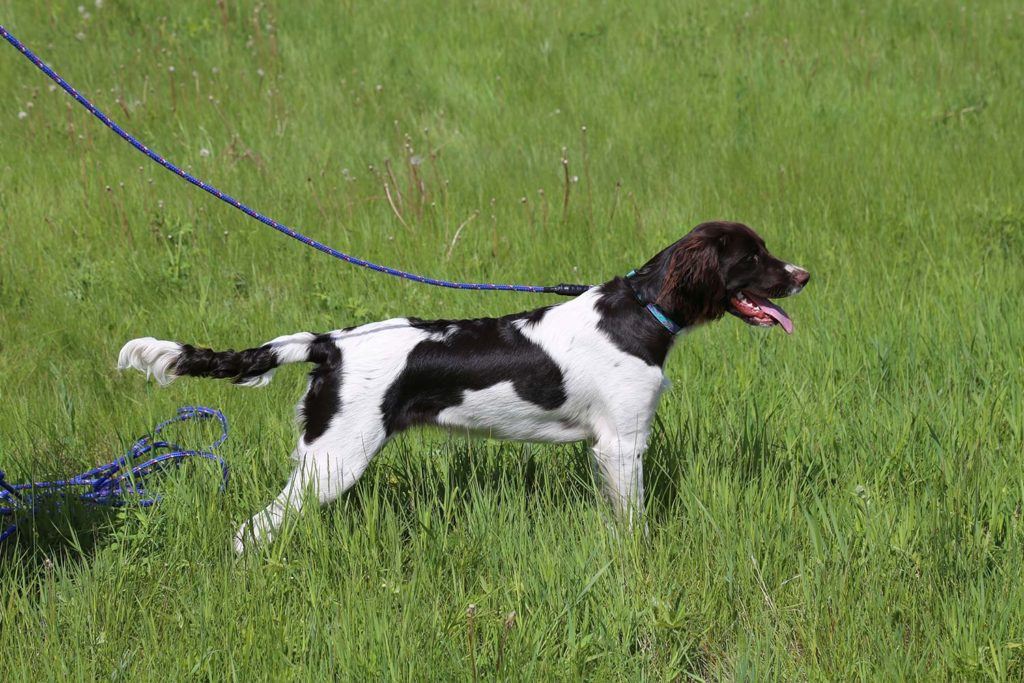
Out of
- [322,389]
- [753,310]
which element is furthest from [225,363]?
[753,310]

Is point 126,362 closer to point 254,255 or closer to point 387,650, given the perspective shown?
point 387,650

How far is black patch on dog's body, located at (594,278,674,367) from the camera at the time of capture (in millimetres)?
3473

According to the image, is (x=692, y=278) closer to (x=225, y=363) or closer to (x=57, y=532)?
(x=225, y=363)

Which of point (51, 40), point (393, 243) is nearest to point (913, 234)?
point (393, 243)

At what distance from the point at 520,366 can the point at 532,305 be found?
1890 mm

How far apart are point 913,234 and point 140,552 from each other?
15.5 ft

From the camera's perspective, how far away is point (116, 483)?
12.4ft

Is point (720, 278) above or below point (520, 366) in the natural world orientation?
above

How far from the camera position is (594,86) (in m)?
7.88

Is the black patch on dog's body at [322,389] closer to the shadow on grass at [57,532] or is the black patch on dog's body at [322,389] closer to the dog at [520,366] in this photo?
the dog at [520,366]

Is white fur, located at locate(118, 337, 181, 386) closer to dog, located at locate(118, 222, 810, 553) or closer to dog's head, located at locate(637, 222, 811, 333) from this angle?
dog, located at locate(118, 222, 810, 553)

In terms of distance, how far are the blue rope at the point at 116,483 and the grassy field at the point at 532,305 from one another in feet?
0.35

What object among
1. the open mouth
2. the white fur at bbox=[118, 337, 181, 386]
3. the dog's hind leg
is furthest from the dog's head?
the white fur at bbox=[118, 337, 181, 386]

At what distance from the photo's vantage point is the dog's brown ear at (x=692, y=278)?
3447mm
